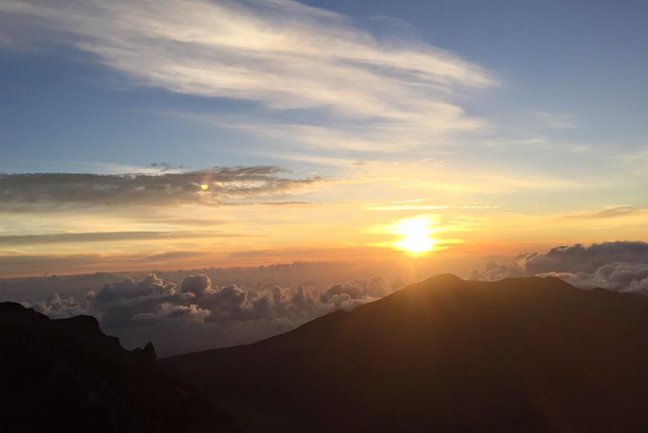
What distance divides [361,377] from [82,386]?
95.4 meters

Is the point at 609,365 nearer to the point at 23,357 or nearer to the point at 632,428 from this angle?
the point at 632,428

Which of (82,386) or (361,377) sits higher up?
(82,386)

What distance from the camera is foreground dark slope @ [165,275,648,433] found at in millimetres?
117062

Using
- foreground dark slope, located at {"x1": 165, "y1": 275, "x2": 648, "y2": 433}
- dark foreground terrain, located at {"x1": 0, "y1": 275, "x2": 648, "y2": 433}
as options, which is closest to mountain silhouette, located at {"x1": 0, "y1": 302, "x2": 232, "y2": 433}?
dark foreground terrain, located at {"x1": 0, "y1": 275, "x2": 648, "y2": 433}

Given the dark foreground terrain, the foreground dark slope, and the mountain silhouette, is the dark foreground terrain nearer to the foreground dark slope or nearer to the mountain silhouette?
the mountain silhouette

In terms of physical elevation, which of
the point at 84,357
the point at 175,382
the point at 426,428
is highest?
the point at 84,357

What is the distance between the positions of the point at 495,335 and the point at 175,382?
116307mm

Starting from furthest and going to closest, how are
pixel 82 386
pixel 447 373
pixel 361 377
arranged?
1. pixel 447 373
2. pixel 361 377
3. pixel 82 386

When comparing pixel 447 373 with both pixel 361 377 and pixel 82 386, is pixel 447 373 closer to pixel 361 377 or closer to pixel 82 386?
pixel 361 377

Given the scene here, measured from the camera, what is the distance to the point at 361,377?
150 meters

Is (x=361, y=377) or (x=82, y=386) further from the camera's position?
(x=361, y=377)

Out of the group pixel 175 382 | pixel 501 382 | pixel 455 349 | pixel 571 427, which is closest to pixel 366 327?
pixel 455 349

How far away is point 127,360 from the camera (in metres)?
84.8

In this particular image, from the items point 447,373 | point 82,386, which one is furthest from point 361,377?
point 82,386
